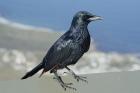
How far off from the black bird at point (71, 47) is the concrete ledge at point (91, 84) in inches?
1.8

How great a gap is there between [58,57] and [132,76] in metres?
0.37

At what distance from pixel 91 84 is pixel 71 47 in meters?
0.19

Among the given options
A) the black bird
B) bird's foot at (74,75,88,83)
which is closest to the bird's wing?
the black bird

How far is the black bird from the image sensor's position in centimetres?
210

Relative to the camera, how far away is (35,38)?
6.15m

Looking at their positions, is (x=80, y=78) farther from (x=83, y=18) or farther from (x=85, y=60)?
(x=85, y=60)

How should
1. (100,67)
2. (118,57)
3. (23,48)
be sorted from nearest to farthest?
(100,67) → (118,57) → (23,48)

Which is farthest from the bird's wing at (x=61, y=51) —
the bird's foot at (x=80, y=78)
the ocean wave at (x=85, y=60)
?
the ocean wave at (x=85, y=60)

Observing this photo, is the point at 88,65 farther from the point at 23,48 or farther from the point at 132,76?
the point at 132,76

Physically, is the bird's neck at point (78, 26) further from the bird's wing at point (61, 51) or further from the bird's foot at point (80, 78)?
the bird's foot at point (80, 78)

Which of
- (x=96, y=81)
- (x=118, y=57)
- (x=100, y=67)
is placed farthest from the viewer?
(x=118, y=57)

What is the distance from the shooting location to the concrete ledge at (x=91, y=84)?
2062mm

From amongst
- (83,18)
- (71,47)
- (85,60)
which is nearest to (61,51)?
(71,47)

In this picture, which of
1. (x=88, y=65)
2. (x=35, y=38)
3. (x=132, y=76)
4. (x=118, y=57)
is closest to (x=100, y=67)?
(x=88, y=65)
